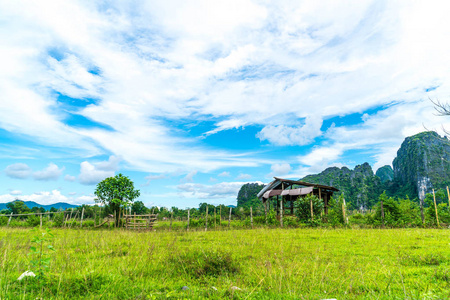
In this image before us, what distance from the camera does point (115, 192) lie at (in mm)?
30156

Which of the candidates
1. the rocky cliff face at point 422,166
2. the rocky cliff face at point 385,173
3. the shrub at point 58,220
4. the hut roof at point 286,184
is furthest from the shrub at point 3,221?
the rocky cliff face at point 385,173

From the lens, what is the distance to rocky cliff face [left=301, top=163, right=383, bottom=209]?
7600cm

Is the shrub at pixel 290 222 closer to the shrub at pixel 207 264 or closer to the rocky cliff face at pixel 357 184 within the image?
the shrub at pixel 207 264

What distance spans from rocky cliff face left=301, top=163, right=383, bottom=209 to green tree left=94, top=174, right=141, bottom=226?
5942 centimetres

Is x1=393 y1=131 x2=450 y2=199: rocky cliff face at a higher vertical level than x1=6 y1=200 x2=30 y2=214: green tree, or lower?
higher

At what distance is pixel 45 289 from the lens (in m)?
3.79

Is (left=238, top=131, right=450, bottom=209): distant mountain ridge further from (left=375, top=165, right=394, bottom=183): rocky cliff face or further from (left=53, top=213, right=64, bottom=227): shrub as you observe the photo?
(left=53, top=213, right=64, bottom=227): shrub

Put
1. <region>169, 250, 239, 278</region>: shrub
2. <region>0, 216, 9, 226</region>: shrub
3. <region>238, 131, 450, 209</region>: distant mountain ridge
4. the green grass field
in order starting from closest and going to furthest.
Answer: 1. the green grass field
2. <region>169, 250, 239, 278</region>: shrub
3. <region>0, 216, 9, 226</region>: shrub
4. <region>238, 131, 450, 209</region>: distant mountain ridge

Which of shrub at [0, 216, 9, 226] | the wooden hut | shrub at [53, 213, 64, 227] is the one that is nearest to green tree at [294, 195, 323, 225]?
the wooden hut

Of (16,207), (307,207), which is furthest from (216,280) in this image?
(16,207)

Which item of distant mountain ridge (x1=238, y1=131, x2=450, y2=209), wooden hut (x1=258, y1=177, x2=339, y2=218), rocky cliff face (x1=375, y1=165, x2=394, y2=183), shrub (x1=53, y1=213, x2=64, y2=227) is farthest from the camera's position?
rocky cliff face (x1=375, y1=165, x2=394, y2=183)

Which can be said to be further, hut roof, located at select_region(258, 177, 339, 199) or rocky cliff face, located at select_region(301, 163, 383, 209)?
rocky cliff face, located at select_region(301, 163, 383, 209)

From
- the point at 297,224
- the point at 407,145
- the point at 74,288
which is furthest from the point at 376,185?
the point at 74,288

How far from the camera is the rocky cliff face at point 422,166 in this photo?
82.8m
